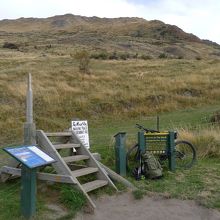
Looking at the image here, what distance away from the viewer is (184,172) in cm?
983

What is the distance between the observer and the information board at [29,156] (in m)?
6.46

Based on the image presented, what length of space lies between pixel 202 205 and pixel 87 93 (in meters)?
15.7

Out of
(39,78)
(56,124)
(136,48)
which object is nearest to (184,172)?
(56,124)

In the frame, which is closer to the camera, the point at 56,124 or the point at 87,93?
the point at 56,124

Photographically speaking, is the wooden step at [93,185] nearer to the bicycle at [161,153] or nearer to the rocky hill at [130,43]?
the bicycle at [161,153]

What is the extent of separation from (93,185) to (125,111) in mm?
12956

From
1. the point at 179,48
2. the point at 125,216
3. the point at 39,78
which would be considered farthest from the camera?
the point at 179,48

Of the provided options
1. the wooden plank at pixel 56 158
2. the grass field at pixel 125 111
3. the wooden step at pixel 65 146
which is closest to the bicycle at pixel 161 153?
the grass field at pixel 125 111

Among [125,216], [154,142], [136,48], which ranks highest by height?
[136,48]

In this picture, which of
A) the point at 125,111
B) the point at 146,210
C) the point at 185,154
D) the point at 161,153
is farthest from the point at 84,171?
the point at 125,111

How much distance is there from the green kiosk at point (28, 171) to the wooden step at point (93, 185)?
1278 mm

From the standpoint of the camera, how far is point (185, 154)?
36.0ft

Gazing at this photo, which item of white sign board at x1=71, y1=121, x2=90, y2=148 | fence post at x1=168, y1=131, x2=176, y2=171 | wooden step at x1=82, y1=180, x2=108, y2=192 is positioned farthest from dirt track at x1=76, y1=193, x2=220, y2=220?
white sign board at x1=71, y1=121, x2=90, y2=148

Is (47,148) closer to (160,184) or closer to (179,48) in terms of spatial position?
(160,184)
